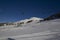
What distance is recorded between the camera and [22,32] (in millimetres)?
2588

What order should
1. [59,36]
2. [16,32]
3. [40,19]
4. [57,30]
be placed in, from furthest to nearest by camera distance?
1. [40,19]
2. [16,32]
3. [57,30]
4. [59,36]

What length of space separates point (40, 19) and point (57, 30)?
681 mm

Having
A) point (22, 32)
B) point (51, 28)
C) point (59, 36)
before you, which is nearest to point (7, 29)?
point (22, 32)

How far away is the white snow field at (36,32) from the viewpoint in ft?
7.32

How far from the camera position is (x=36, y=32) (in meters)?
2.55

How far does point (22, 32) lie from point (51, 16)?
0.82 m

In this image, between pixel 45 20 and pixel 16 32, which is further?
pixel 45 20

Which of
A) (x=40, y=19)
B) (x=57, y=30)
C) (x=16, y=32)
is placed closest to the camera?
(x=57, y=30)

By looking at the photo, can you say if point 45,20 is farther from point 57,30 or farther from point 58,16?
point 57,30

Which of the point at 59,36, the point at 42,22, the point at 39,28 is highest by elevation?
the point at 42,22

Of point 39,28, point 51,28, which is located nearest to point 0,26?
point 39,28

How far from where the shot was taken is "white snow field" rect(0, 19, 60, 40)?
223 centimetres

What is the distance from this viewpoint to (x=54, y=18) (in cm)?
300

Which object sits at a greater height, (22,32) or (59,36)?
(22,32)
